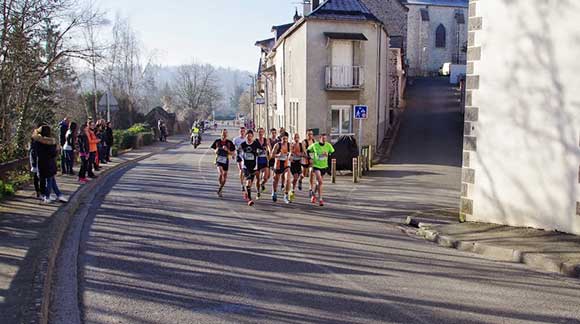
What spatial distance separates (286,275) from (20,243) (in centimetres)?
395

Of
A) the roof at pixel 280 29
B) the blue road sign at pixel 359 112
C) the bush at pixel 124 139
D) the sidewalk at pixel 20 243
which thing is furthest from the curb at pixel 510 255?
the roof at pixel 280 29

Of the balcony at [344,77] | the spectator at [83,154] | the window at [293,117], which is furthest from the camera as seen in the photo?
the window at [293,117]

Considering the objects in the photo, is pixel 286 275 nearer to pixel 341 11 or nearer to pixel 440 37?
pixel 341 11

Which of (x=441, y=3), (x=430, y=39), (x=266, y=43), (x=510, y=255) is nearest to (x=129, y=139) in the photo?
(x=266, y=43)

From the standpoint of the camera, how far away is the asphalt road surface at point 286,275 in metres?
6.00

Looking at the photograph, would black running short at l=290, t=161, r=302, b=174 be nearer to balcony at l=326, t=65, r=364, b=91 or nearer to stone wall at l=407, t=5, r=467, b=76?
balcony at l=326, t=65, r=364, b=91

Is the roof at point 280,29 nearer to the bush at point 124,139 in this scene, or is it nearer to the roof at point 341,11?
the bush at point 124,139

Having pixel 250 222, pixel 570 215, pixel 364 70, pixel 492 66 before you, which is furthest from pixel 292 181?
pixel 364 70

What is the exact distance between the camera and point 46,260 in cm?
757

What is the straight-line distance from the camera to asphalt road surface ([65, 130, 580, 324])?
6.00 metres

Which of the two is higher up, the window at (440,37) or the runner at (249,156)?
the window at (440,37)

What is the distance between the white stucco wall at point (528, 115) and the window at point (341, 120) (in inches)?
623

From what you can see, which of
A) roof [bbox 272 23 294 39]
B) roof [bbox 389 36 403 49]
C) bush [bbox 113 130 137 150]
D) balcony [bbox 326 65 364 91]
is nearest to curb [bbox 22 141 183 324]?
balcony [bbox 326 65 364 91]

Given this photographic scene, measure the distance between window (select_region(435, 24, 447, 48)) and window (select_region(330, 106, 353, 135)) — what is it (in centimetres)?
4226
